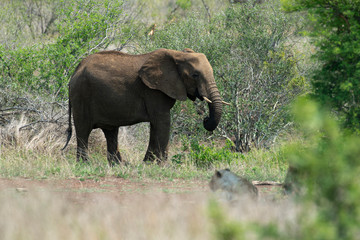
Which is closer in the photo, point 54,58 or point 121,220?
point 121,220

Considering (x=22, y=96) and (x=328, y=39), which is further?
(x=22, y=96)

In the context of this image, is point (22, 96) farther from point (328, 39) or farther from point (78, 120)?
point (328, 39)

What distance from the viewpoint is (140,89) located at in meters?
A: 10.2

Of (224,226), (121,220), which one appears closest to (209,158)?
(121,220)

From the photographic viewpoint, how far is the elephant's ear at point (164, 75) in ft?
32.8

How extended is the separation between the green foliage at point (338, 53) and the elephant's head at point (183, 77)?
2.35 metres

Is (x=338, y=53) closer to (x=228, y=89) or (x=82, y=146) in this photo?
(x=82, y=146)

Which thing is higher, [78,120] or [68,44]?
[68,44]

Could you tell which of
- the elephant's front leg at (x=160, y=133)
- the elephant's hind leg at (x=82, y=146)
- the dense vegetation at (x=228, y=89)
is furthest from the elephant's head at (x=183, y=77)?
the elephant's hind leg at (x=82, y=146)

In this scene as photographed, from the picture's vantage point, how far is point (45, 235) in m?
3.87

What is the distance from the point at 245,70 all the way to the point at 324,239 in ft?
31.8

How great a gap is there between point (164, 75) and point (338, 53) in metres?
3.71

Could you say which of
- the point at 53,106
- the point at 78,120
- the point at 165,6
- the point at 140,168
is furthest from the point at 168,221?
the point at 165,6

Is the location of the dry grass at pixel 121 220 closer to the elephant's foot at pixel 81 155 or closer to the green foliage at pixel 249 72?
the elephant's foot at pixel 81 155
